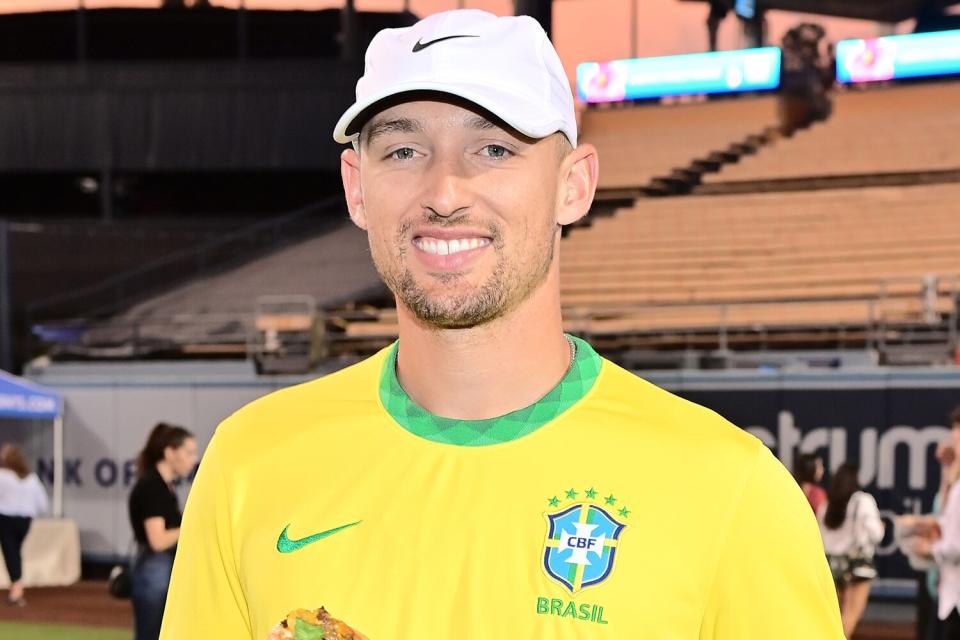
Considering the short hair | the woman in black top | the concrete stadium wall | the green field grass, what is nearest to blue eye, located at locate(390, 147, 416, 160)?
the woman in black top

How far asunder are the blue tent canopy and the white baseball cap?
1319 centimetres

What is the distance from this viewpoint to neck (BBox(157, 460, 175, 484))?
7.31 m

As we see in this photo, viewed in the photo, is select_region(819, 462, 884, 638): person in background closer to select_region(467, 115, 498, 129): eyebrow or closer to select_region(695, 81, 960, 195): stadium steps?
select_region(467, 115, 498, 129): eyebrow

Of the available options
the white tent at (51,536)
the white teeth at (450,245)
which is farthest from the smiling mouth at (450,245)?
the white tent at (51,536)

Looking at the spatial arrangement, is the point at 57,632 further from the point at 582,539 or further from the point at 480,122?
the point at 480,122

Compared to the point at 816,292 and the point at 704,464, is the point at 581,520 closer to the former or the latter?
the point at 704,464

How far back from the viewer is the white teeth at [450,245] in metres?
2.01

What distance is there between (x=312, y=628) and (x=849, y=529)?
7.48 m

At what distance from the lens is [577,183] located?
2217 millimetres

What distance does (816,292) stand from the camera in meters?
19.2

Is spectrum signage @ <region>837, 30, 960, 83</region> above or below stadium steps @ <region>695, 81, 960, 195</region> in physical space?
above

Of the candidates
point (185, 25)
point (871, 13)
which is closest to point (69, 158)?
point (185, 25)

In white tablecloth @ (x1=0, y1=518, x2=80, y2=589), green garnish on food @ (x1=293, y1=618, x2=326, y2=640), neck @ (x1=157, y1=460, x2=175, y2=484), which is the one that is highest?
green garnish on food @ (x1=293, y1=618, x2=326, y2=640)

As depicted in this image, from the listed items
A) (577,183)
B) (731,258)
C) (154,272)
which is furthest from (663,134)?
(577,183)
